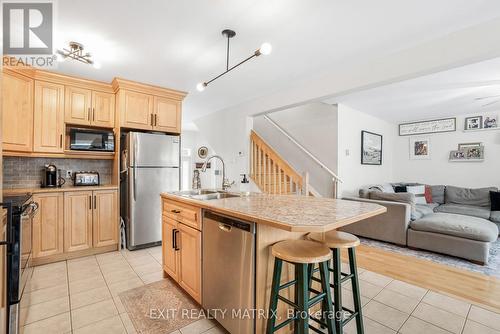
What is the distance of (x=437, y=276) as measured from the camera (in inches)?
103

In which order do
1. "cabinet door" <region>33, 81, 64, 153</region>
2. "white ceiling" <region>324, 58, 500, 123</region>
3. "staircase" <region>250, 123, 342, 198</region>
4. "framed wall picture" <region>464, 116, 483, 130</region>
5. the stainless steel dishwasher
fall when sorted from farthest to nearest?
"framed wall picture" <region>464, 116, 483, 130</region>, "staircase" <region>250, 123, 342, 198</region>, "white ceiling" <region>324, 58, 500, 123</region>, "cabinet door" <region>33, 81, 64, 153</region>, the stainless steel dishwasher

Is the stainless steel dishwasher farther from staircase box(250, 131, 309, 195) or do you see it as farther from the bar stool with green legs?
staircase box(250, 131, 309, 195)

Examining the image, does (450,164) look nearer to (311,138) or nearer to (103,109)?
(311,138)

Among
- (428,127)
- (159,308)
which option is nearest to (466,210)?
(428,127)

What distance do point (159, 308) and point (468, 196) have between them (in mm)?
5926

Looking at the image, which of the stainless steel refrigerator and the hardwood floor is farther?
the stainless steel refrigerator

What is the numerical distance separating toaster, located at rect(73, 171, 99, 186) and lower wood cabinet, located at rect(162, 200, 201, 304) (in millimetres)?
1706

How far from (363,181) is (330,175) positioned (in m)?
1.06

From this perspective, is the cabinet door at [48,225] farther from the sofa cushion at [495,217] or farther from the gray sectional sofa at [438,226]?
the sofa cushion at [495,217]

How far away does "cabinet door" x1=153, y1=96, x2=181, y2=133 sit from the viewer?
12.0 feet

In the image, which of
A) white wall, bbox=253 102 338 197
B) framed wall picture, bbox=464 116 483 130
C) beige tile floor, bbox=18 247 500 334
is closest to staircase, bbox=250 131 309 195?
white wall, bbox=253 102 338 197

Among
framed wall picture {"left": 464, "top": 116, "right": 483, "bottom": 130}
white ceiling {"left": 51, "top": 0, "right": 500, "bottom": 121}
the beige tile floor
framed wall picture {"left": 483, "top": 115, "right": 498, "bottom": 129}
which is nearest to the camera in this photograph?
the beige tile floor

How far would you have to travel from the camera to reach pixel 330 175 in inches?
183

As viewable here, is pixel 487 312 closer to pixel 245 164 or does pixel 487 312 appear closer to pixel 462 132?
pixel 245 164
